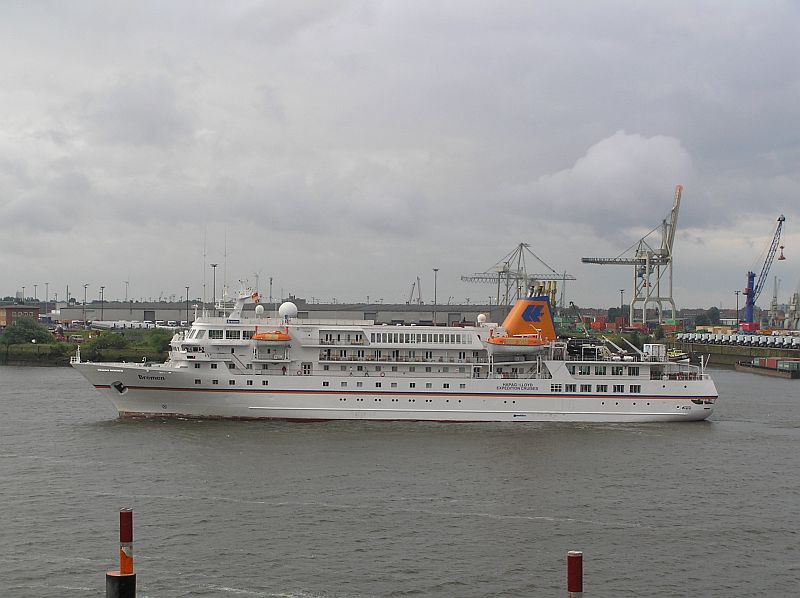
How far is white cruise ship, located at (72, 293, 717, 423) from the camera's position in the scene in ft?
124

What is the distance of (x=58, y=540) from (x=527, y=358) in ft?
81.3

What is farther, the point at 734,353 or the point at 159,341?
the point at 734,353

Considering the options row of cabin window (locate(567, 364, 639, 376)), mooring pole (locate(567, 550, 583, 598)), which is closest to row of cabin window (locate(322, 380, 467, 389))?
row of cabin window (locate(567, 364, 639, 376))

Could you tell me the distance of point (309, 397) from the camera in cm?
3781

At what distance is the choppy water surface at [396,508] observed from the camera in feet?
60.4

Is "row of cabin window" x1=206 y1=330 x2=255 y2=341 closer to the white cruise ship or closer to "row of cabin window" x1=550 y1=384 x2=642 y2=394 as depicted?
the white cruise ship

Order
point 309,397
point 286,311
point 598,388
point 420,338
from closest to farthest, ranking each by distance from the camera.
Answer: point 309,397 < point 420,338 < point 598,388 < point 286,311

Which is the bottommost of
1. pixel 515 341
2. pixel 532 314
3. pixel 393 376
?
pixel 393 376

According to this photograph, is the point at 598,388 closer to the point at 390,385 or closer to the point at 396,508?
the point at 390,385

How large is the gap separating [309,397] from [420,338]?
5529 mm

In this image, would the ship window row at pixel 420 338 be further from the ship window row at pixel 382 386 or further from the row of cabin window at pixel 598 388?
the row of cabin window at pixel 598 388

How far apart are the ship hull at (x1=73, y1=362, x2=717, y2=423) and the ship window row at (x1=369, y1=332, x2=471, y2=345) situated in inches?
68.9

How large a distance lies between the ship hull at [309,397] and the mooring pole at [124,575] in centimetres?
2659

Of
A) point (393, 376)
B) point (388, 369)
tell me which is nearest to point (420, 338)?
point (388, 369)
